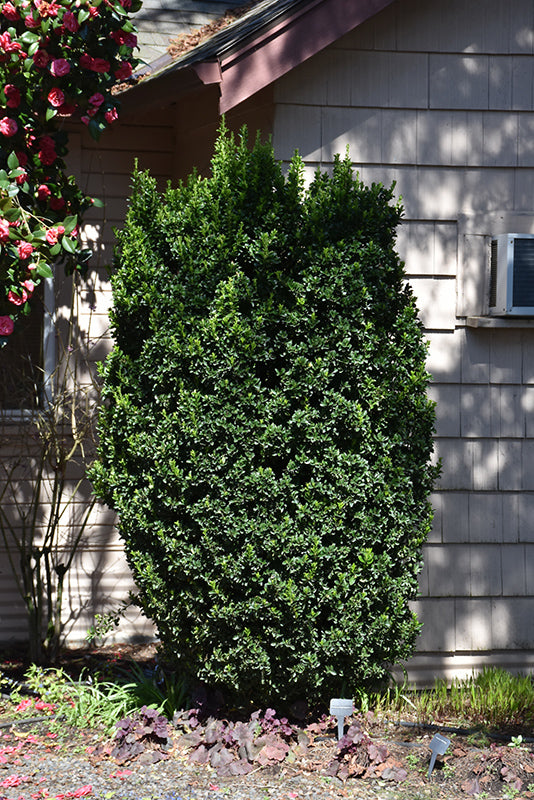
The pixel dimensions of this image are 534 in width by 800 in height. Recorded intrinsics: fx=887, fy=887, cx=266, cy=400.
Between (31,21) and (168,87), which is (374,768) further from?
(31,21)

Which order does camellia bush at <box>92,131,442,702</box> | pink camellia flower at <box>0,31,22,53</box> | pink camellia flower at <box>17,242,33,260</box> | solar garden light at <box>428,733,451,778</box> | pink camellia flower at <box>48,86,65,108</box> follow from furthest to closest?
1. pink camellia flower at <box>48,86,65,108</box>
2. pink camellia flower at <box>0,31,22,53</box>
3. pink camellia flower at <box>17,242,33,260</box>
4. camellia bush at <box>92,131,442,702</box>
5. solar garden light at <box>428,733,451,778</box>

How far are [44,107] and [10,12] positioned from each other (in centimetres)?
49

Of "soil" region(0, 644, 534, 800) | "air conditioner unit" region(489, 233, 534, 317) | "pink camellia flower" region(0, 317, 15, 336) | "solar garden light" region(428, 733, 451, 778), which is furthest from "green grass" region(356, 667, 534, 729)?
"pink camellia flower" region(0, 317, 15, 336)

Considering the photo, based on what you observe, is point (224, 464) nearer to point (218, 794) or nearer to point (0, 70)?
point (218, 794)

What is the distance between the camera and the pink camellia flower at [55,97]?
15.6 ft

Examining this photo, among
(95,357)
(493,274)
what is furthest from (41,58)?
(493,274)

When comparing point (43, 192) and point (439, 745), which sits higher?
point (43, 192)

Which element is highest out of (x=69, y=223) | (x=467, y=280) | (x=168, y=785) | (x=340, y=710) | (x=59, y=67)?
(x=59, y=67)

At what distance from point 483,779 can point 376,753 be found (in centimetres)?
49

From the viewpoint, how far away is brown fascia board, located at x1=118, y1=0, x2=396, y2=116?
4582 millimetres

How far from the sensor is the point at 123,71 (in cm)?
490

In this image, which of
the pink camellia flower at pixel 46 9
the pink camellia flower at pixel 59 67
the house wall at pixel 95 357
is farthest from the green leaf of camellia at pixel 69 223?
the house wall at pixel 95 357

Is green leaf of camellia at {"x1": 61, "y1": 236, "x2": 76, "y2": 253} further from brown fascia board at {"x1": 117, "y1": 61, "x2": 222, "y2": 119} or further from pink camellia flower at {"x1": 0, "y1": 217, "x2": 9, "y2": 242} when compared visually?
brown fascia board at {"x1": 117, "y1": 61, "x2": 222, "y2": 119}

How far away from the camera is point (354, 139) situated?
5.07 meters
